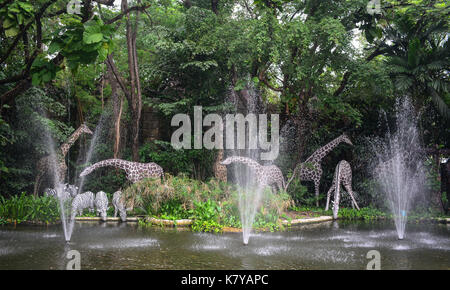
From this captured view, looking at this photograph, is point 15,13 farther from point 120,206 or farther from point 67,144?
point 67,144

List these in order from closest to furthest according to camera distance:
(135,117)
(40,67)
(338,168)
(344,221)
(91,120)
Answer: (40,67)
(344,221)
(338,168)
(135,117)
(91,120)

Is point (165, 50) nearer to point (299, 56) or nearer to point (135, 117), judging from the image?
point (135, 117)

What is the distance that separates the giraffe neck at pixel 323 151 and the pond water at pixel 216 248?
3.42 meters

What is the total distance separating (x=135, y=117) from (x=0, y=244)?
5.76 m

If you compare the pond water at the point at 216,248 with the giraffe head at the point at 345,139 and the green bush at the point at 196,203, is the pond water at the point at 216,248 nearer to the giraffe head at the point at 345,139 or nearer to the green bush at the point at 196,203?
the green bush at the point at 196,203

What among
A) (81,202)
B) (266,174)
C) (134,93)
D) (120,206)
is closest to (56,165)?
(81,202)

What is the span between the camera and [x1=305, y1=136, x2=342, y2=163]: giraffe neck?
36.8 feet

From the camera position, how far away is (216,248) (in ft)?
19.2

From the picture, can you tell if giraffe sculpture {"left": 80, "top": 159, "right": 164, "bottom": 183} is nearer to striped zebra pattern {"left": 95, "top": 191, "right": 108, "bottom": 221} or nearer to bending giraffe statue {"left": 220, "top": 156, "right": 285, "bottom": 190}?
striped zebra pattern {"left": 95, "top": 191, "right": 108, "bottom": 221}

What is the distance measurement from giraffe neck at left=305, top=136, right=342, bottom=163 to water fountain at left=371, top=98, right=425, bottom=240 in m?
1.32

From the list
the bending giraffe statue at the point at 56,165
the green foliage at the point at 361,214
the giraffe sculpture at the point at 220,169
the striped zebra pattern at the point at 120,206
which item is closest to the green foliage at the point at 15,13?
the striped zebra pattern at the point at 120,206

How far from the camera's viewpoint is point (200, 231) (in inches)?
297

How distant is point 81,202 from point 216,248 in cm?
445
